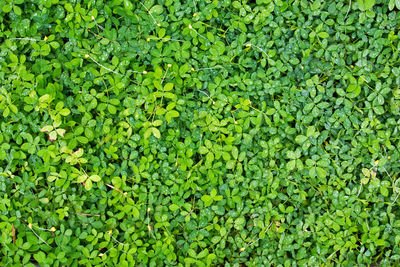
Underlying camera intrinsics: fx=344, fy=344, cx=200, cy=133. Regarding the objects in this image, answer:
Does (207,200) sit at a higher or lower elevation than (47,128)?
lower

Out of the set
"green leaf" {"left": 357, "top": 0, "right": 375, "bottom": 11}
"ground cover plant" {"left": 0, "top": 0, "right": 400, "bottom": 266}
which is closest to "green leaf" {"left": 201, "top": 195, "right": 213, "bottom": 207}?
"ground cover plant" {"left": 0, "top": 0, "right": 400, "bottom": 266}

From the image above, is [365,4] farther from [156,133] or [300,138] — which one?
[156,133]

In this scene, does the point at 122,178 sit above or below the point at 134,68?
below

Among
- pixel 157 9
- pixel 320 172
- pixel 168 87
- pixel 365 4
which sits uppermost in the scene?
pixel 365 4

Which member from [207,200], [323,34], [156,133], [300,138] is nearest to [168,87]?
[156,133]

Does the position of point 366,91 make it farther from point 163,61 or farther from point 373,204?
point 163,61

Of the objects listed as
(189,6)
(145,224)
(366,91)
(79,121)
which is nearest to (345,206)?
(366,91)

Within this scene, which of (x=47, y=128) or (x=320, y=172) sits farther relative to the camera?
(x=320, y=172)

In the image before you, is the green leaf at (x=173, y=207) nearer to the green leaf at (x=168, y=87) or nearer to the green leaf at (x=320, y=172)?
the green leaf at (x=168, y=87)
